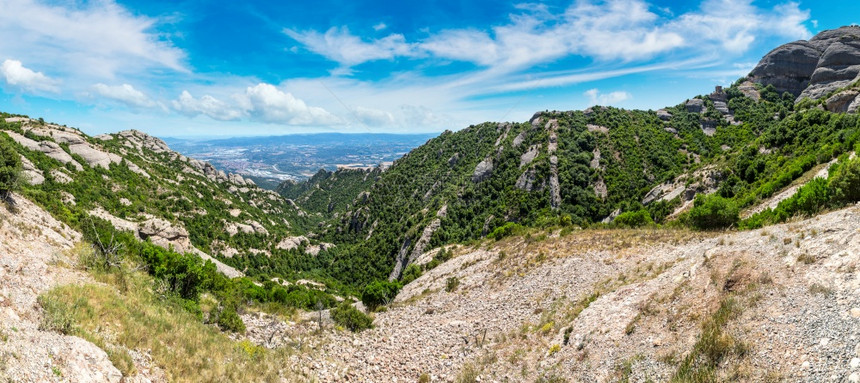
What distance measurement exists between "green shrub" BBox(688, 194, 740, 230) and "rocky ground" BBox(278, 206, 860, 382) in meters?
3.05

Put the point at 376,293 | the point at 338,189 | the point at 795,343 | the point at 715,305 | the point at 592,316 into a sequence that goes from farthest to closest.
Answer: the point at 338,189 → the point at 376,293 → the point at 592,316 → the point at 715,305 → the point at 795,343

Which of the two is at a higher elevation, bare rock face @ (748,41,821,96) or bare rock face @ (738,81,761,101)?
bare rock face @ (748,41,821,96)

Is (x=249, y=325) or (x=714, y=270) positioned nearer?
(x=714, y=270)

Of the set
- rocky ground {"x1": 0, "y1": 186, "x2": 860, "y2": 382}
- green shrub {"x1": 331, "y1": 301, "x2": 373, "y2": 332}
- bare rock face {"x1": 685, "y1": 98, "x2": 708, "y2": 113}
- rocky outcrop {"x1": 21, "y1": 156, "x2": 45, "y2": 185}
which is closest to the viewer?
rocky ground {"x1": 0, "y1": 186, "x2": 860, "y2": 382}

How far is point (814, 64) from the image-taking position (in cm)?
8619

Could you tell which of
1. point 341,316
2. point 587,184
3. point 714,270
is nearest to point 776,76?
point 587,184

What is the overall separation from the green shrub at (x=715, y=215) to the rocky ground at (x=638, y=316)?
305 centimetres

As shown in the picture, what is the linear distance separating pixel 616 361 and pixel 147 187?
276 feet

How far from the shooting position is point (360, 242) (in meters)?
96.2

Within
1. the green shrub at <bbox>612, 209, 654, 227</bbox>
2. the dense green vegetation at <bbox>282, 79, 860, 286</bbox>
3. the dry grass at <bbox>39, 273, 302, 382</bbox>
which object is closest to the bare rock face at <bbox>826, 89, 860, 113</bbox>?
the dense green vegetation at <bbox>282, 79, 860, 286</bbox>

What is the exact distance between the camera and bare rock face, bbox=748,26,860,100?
7588cm

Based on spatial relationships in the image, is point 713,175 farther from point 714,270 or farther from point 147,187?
point 147,187

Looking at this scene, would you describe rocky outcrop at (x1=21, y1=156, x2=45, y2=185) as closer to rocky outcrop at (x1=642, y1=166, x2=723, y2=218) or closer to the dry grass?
the dry grass

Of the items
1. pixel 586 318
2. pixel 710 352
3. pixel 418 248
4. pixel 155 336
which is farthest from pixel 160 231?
pixel 710 352
